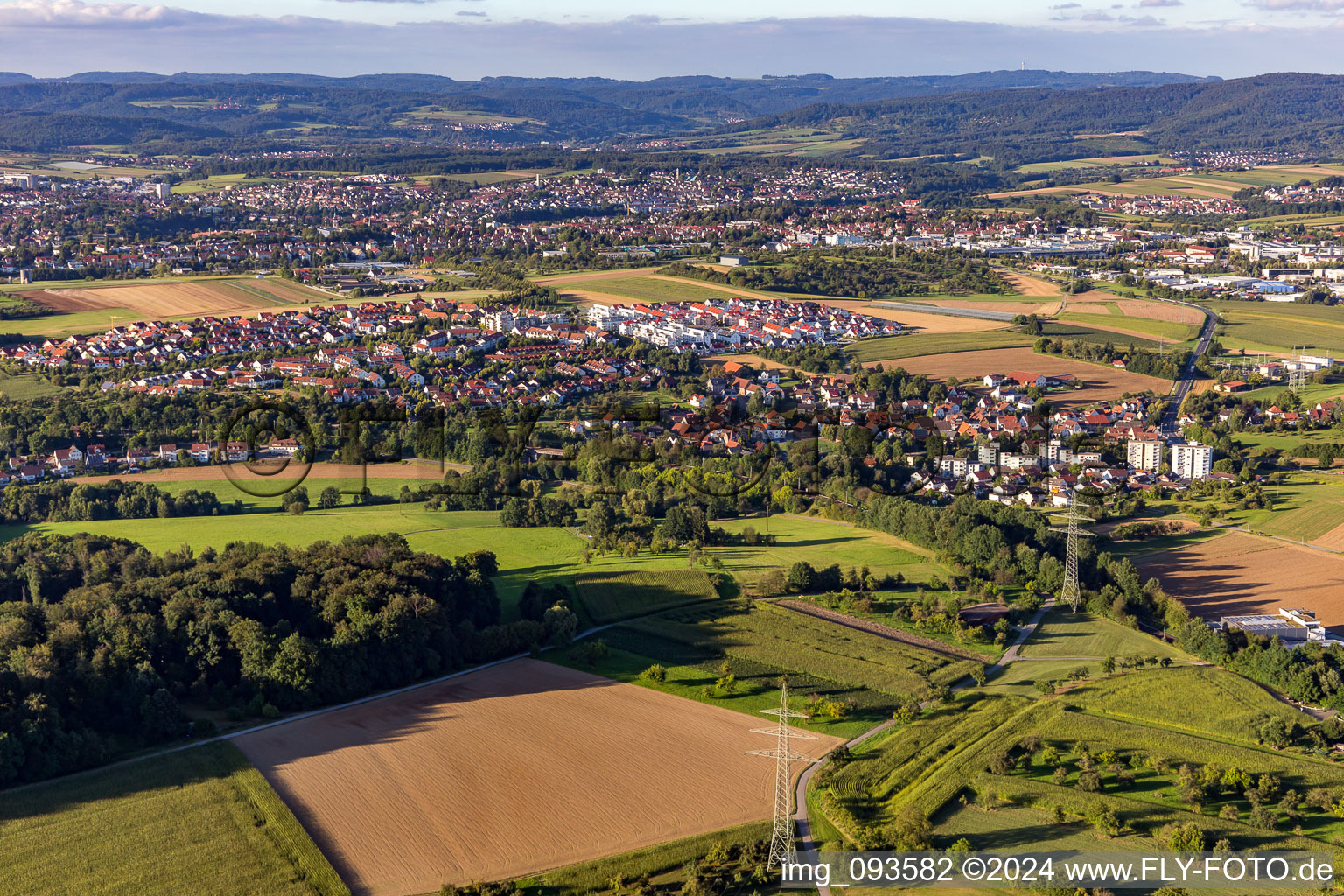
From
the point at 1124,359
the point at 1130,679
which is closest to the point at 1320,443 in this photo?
the point at 1124,359

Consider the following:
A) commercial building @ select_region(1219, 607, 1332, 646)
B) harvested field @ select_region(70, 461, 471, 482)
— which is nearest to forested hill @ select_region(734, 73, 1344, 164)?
harvested field @ select_region(70, 461, 471, 482)

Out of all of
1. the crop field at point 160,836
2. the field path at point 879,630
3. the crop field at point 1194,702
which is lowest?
the crop field at point 1194,702

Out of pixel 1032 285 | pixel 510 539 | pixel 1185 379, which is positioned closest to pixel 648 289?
pixel 1032 285

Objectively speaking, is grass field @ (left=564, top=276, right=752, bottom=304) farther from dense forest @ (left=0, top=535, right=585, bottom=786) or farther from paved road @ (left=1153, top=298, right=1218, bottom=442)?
dense forest @ (left=0, top=535, right=585, bottom=786)

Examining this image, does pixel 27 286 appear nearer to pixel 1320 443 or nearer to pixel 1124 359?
pixel 1124 359

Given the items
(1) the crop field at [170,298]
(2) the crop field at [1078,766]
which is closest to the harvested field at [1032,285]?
(1) the crop field at [170,298]

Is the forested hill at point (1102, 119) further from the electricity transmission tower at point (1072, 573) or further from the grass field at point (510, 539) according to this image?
the electricity transmission tower at point (1072, 573)
